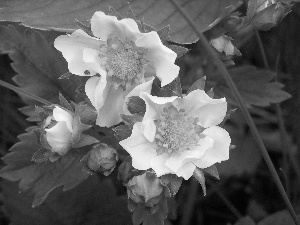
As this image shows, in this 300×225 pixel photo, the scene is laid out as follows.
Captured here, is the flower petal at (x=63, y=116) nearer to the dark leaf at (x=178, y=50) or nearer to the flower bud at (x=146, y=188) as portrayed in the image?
the flower bud at (x=146, y=188)

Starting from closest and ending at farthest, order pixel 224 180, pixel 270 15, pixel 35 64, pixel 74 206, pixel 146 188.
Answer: pixel 146 188 → pixel 270 15 → pixel 35 64 → pixel 74 206 → pixel 224 180

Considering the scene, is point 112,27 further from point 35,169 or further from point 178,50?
point 35,169

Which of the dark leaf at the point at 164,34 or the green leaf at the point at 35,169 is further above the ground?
the dark leaf at the point at 164,34

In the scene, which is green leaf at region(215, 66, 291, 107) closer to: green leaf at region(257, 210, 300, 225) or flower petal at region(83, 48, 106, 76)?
green leaf at region(257, 210, 300, 225)

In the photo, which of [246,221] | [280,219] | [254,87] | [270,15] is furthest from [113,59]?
[280,219]

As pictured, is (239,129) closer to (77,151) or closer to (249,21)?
(249,21)

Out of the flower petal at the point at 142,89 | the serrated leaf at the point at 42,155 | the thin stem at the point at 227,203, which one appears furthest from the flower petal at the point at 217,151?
the thin stem at the point at 227,203

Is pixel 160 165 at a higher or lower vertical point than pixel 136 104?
lower
